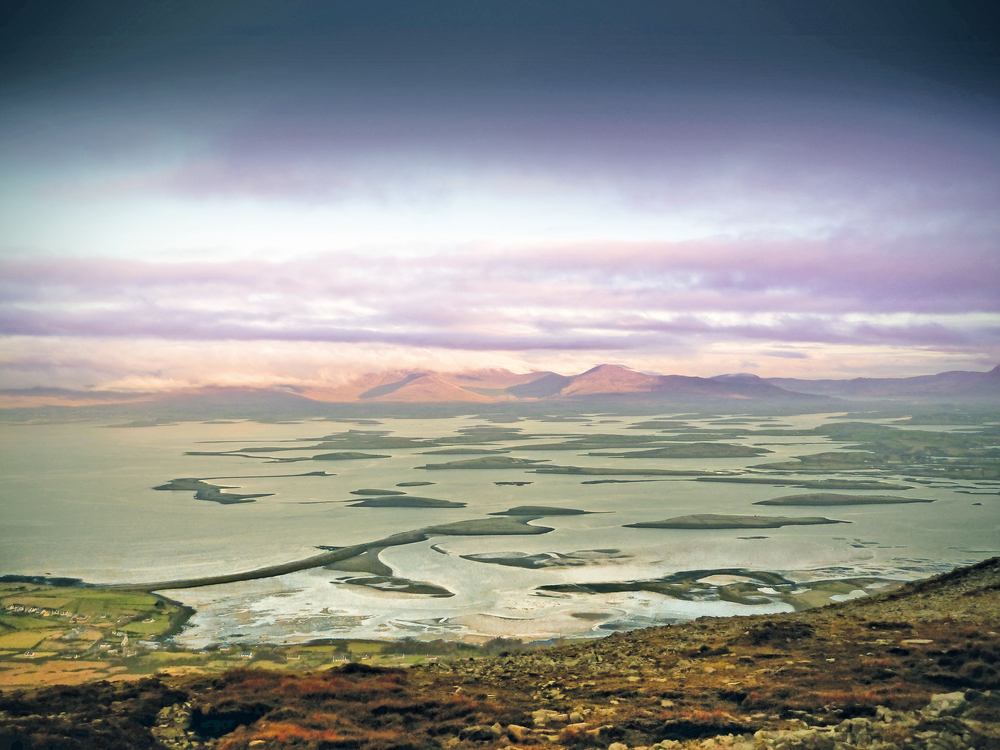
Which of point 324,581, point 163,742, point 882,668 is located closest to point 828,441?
point 324,581

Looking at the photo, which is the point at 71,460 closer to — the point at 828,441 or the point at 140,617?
the point at 140,617

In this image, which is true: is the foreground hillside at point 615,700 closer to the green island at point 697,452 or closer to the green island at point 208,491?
the green island at point 208,491

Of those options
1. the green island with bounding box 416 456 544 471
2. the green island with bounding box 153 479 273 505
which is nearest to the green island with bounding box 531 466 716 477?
the green island with bounding box 416 456 544 471

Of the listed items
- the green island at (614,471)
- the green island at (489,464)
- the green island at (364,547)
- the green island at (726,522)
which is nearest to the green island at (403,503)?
the green island at (364,547)

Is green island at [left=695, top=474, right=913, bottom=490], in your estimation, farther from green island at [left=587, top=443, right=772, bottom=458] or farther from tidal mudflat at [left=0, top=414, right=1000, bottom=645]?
green island at [left=587, top=443, right=772, bottom=458]

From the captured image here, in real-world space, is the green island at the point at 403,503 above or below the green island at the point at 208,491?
above

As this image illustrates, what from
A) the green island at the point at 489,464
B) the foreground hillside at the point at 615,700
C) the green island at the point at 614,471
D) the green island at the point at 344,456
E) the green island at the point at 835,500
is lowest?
the green island at the point at 344,456

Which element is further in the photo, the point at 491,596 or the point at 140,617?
the point at 491,596
